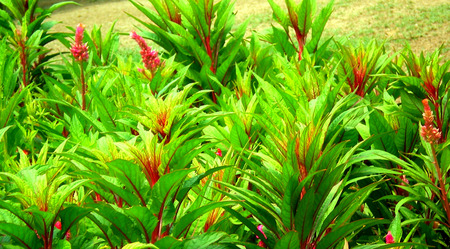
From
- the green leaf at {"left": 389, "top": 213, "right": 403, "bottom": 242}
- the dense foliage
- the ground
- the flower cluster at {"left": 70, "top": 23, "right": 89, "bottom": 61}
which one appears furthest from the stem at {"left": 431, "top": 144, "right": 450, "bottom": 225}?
the ground

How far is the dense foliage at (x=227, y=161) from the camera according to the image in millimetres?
1506

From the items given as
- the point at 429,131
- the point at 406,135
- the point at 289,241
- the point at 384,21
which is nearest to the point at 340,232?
the point at 289,241

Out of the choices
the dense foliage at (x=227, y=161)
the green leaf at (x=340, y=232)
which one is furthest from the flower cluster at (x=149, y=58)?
the green leaf at (x=340, y=232)

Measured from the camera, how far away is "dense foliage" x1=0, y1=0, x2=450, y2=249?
59.3 inches

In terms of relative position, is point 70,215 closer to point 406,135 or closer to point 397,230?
point 397,230

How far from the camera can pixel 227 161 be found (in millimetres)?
1771

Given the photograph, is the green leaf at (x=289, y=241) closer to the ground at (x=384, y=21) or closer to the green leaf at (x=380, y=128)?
the green leaf at (x=380, y=128)

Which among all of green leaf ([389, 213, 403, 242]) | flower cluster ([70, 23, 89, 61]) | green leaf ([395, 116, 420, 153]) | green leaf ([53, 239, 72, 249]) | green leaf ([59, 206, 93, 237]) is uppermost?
flower cluster ([70, 23, 89, 61])

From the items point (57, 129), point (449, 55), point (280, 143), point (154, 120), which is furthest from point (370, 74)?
point (449, 55)

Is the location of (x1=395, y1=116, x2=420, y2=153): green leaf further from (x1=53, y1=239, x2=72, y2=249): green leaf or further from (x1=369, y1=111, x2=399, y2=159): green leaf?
(x1=53, y1=239, x2=72, y2=249): green leaf

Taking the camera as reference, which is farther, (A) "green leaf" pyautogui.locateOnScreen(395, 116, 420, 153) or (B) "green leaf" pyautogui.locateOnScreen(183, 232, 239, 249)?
(A) "green leaf" pyautogui.locateOnScreen(395, 116, 420, 153)

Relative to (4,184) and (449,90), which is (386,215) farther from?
(4,184)

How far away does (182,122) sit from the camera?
1.79 meters

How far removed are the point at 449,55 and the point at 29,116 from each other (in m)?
7.00
